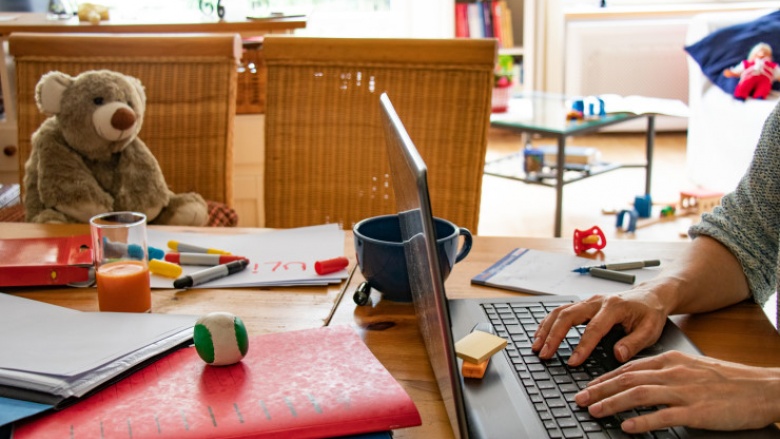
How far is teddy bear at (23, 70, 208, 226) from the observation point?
4.91 feet

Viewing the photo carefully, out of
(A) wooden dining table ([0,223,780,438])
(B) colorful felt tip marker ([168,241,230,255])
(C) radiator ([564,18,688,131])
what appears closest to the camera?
(A) wooden dining table ([0,223,780,438])

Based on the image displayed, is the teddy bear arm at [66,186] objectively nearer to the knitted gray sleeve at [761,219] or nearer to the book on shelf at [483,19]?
the knitted gray sleeve at [761,219]

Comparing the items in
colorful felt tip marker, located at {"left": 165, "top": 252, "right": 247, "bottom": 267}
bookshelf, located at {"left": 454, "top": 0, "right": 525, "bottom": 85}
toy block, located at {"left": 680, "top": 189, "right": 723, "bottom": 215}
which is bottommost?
toy block, located at {"left": 680, "top": 189, "right": 723, "bottom": 215}

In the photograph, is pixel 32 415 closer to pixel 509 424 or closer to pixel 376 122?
pixel 509 424

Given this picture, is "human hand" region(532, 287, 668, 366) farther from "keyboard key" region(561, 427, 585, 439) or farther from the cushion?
the cushion

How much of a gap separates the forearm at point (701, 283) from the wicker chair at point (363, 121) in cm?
55

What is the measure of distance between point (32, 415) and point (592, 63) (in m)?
4.57

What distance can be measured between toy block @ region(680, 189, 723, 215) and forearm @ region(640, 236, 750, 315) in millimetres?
2571

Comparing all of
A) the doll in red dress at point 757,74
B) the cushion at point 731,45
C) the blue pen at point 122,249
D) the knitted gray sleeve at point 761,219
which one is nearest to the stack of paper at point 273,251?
the blue pen at point 122,249

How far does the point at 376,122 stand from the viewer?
1.56 m

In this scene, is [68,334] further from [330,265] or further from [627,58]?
[627,58]

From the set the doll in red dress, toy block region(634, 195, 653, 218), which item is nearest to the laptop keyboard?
toy block region(634, 195, 653, 218)

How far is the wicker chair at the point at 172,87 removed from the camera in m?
1.66

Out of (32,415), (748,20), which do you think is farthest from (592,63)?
(32,415)
